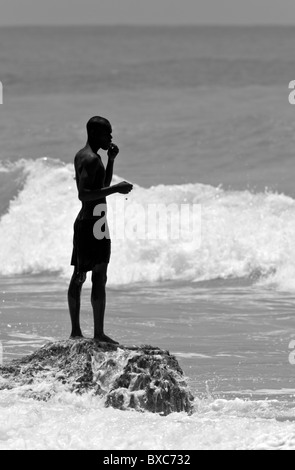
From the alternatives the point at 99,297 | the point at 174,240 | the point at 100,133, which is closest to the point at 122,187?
the point at 100,133

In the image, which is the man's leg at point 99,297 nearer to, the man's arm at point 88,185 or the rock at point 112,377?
the rock at point 112,377

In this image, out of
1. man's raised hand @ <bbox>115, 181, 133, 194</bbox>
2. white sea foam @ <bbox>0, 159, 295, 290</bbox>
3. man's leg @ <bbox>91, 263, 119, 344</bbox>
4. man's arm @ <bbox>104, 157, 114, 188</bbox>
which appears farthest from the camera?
white sea foam @ <bbox>0, 159, 295, 290</bbox>

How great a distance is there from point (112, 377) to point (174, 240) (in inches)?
348

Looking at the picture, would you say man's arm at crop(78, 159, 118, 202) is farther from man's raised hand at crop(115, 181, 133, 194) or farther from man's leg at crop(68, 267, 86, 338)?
man's leg at crop(68, 267, 86, 338)

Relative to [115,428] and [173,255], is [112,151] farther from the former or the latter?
[173,255]

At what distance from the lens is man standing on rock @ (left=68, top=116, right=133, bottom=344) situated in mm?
8250

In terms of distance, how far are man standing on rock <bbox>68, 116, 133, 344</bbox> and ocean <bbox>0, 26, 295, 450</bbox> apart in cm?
78

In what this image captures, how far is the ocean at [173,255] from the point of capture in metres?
7.87

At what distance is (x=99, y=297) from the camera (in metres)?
8.49

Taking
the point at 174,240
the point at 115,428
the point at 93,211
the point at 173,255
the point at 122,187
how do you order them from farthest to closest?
the point at 174,240 → the point at 173,255 → the point at 93,211 → the point at 122,187 → the point at 115,428

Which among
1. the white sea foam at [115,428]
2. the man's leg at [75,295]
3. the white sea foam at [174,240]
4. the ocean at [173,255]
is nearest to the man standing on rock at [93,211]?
the man's leg at [75,295]

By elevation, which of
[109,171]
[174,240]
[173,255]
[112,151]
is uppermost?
[112,151]

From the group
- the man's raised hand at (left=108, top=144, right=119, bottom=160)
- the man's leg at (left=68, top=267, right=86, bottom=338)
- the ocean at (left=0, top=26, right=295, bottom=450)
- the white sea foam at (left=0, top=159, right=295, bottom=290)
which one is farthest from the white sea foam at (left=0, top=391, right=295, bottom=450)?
the white sea foam at (left=0, top=159, right=295, bottom=290)
